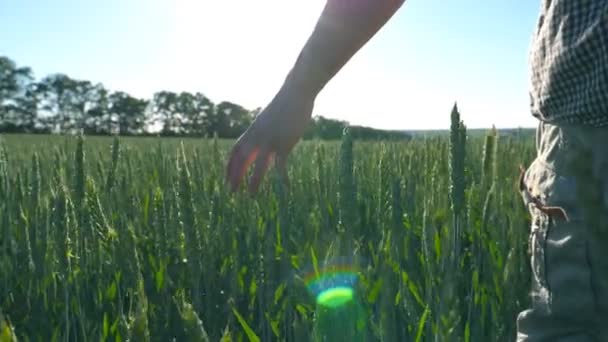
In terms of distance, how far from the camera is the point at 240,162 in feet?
3.61

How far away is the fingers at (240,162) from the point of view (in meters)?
1.09

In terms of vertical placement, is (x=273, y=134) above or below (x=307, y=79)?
below

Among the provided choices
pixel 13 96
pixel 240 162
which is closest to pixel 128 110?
pixel 13 96

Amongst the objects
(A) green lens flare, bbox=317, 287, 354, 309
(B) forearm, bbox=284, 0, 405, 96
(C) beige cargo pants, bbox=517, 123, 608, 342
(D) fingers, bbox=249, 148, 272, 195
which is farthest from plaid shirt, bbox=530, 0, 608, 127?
(D) fingers, bbox=249, 148, 272, 195

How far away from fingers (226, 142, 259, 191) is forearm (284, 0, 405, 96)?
161mm

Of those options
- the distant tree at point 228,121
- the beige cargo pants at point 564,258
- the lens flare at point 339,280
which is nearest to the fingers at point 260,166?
the lens flare at point 339,280

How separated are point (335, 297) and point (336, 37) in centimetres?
48

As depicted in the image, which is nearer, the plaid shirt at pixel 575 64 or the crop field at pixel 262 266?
the plaid shirt at pixel 575 64

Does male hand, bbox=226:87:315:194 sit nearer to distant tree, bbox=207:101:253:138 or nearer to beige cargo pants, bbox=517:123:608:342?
beige cargo pants, bbox=517:123:608:342

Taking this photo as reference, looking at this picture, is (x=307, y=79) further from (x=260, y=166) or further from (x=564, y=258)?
(x=564, y=258)

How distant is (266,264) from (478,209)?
2.73ft

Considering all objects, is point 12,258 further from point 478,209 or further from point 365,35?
point 478,209

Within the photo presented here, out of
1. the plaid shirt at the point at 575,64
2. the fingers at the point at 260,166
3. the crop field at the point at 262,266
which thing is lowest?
the crop field at the point at 262,266

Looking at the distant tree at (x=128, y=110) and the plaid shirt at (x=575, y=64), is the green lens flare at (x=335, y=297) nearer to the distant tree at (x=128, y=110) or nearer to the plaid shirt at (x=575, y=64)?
the plaid shirt at (x=575, y=64)
